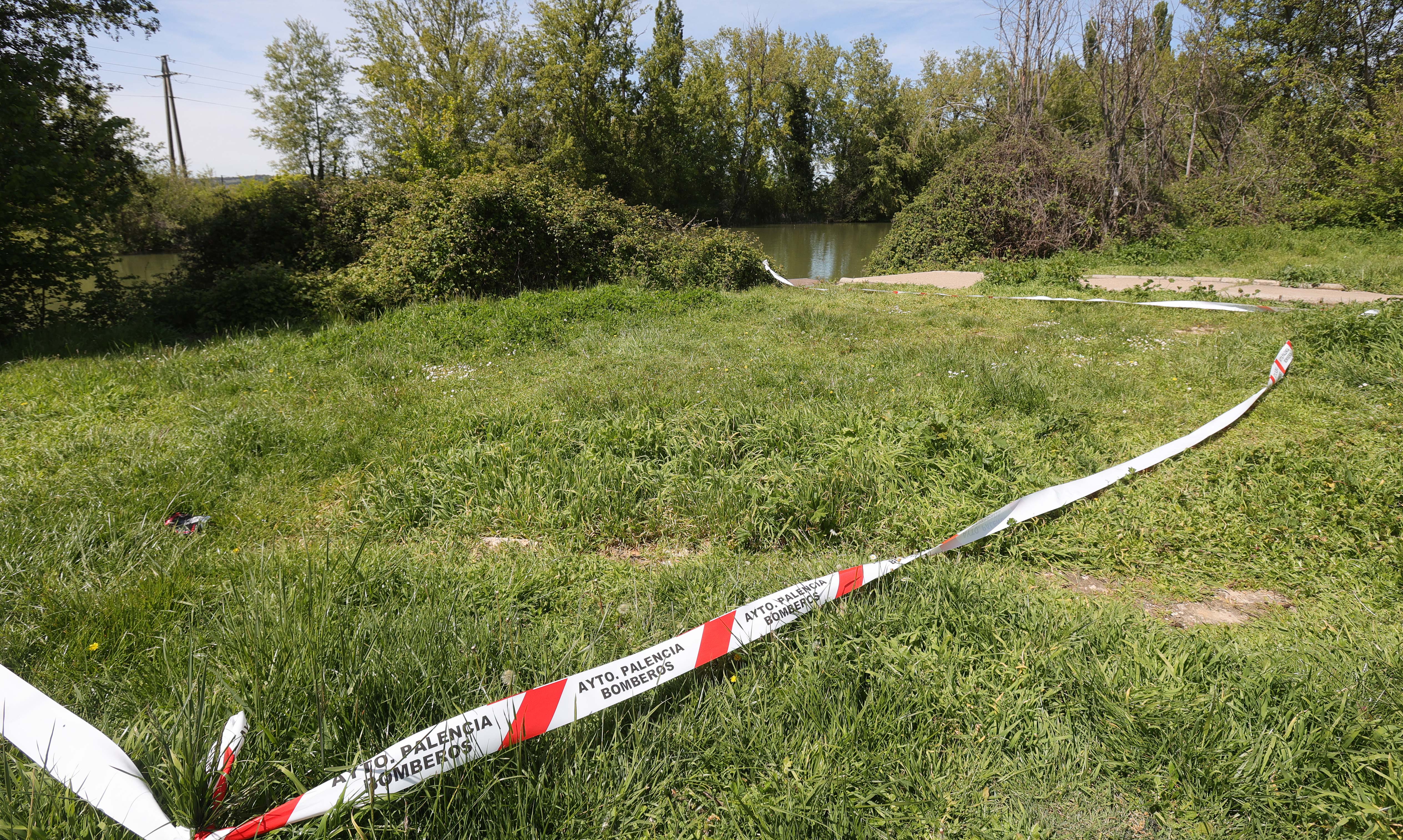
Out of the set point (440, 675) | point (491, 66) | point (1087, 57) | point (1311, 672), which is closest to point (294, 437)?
point (440, 675)

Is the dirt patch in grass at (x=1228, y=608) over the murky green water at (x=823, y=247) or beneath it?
beneath

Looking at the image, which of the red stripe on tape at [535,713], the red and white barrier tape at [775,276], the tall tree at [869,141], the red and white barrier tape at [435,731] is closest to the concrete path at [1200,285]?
the red and white barrier tape at [775,276]

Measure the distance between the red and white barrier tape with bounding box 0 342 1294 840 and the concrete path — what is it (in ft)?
29.4

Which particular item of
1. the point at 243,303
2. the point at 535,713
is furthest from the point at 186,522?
the point at 243,303

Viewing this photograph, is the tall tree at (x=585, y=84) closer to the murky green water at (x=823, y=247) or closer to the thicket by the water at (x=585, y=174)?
the thicket by the water at (x=585, y=174)

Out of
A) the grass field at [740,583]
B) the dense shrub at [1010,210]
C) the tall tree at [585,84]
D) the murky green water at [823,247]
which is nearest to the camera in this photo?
the grass field at [740,583]

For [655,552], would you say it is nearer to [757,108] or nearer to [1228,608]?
[1228,608]

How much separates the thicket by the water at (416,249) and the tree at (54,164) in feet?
2.50

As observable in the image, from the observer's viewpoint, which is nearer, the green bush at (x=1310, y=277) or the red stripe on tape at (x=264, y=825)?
the red stripe on tape at (x=264, y=825)

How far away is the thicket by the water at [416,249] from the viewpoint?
28.4 feet

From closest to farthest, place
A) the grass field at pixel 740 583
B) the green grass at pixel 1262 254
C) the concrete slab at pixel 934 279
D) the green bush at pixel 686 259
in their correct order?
1. the grass field at pixel 740 583
2. the green bush at pixel 686 259
3. the green grass at pixel 1262 254
4. the concrete slab at pixel 934 279

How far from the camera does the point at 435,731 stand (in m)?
1.80

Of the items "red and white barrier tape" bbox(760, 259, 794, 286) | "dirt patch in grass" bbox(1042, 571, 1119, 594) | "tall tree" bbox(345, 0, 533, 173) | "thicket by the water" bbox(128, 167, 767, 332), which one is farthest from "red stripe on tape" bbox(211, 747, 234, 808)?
"tall tree" bbox(345, 0, 533, 173)

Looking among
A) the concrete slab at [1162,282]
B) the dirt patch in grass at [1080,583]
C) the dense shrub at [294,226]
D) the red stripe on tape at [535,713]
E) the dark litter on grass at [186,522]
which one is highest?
the dense shrub at [294,226]
